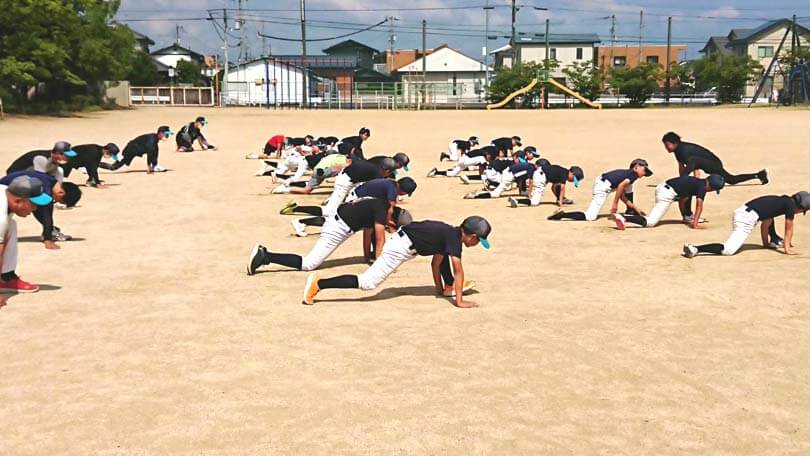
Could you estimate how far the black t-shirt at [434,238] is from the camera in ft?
25.9

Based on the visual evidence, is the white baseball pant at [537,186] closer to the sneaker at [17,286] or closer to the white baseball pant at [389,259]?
the white baseball pant at [389,259]

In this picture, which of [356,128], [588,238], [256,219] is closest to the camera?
[588,238]

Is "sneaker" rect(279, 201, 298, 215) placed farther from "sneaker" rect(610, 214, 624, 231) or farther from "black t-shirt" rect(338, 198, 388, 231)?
"sneaker" rect(610, 214, 624, 231)

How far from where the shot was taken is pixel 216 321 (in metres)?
7.70

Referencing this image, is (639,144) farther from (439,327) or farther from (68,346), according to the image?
(68,346)

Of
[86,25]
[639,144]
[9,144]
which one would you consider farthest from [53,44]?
[639,144]

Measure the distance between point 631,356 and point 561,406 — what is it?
136 centimetres

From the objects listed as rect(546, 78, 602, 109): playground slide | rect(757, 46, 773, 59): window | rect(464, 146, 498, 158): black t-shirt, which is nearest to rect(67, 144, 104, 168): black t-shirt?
rect(464, 146, 498, 158): black t-shirt

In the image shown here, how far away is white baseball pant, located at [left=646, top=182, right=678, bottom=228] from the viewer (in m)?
12.9

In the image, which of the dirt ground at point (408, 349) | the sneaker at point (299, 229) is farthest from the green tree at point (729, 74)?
the sneaker at point (299, 229)

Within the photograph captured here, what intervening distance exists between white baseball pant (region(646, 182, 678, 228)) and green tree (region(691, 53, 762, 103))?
61.4 meters

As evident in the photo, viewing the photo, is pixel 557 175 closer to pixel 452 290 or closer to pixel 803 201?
pixel 803 201

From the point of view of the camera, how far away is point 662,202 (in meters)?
13.0

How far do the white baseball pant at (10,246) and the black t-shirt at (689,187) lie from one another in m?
9.81
